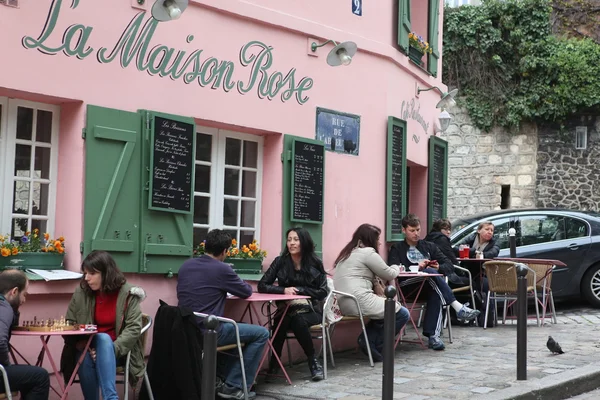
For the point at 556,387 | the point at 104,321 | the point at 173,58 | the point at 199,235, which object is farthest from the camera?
the point at 199,235

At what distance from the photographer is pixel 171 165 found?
26.4ft

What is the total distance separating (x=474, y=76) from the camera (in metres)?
22.7

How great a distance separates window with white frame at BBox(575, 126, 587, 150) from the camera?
22141 millimetres

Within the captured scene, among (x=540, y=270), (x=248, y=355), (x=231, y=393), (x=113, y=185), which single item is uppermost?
(x=113, y=185)

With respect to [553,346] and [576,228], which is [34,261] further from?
[576,228]

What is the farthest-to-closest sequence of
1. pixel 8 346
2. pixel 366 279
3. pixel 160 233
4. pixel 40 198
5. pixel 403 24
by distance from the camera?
pixel 403 24 → pixel 366 279 → pixel 160 233 → pixel 40 198 → pixel 8 346

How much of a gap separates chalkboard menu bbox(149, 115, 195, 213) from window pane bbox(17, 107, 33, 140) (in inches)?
38.6

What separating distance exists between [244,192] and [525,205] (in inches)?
564

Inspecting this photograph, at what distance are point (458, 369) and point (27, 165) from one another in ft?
13.9

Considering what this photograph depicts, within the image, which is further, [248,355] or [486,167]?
[486,167]

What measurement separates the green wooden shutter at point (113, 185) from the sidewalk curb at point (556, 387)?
117 inches

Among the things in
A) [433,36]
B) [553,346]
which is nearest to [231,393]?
[553,346]

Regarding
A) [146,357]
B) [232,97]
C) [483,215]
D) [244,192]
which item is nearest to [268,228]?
[244,192]

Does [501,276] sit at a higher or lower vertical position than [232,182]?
lower
